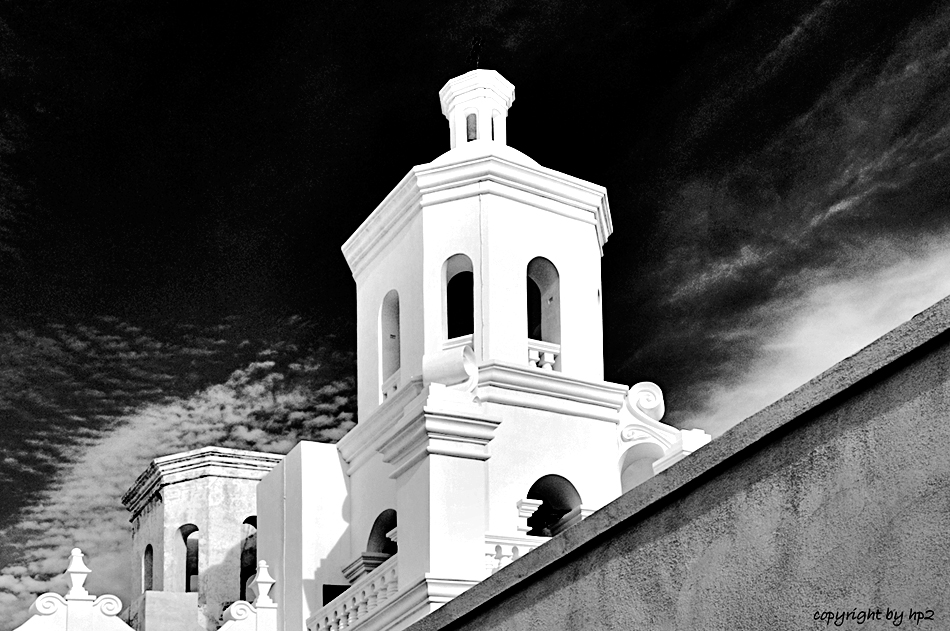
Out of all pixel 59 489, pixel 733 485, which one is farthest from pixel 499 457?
pixel 59 489

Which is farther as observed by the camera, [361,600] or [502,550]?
[361,600]

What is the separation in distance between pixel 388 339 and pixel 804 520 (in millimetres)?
12557

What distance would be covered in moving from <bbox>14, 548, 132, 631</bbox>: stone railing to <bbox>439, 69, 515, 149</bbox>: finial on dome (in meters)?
6.47

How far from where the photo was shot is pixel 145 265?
27.1 m

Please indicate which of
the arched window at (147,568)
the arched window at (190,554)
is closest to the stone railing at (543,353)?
the arched window at (190,554)

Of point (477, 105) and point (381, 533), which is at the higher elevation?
point (477, 105)

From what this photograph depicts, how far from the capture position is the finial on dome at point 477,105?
19531mm

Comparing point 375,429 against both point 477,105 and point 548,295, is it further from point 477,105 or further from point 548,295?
point 477,105

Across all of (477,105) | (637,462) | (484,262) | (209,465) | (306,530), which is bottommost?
(306,530)

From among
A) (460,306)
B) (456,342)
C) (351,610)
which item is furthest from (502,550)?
(460,306)

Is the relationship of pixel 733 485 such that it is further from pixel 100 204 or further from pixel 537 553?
pixel 100 204

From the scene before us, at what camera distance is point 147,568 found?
26391 mm

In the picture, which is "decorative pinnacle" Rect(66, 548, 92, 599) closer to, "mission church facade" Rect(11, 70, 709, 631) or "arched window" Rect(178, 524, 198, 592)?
"mission church facade" Rect(11, 70, 709, 631)

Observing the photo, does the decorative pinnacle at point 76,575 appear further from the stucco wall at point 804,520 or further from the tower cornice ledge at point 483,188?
the stucco wall at point 804,520
